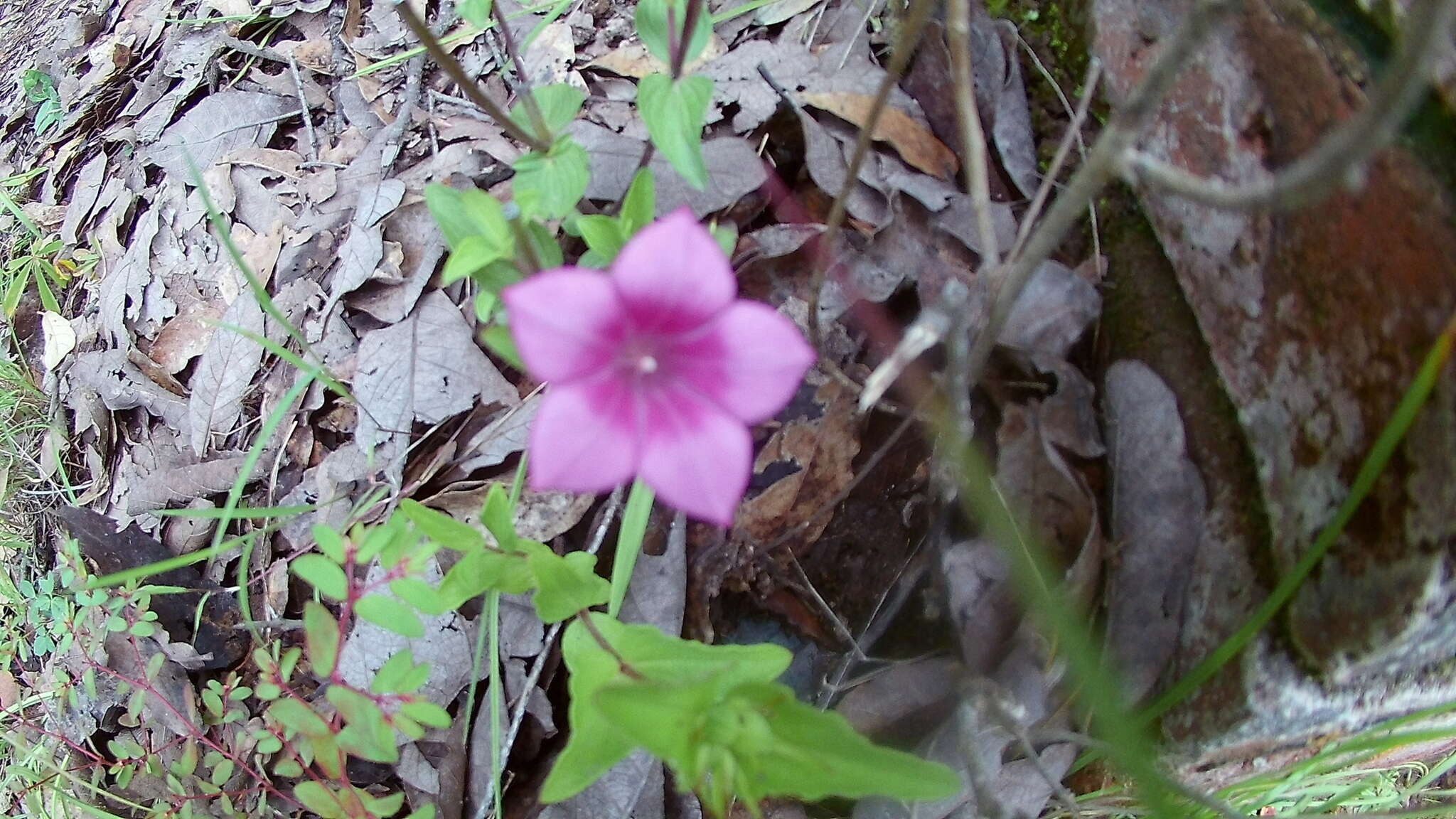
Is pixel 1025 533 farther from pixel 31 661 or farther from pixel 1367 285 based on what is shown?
pixel 31 661

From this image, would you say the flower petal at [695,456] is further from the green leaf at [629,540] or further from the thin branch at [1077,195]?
the green leaf at [629,540]

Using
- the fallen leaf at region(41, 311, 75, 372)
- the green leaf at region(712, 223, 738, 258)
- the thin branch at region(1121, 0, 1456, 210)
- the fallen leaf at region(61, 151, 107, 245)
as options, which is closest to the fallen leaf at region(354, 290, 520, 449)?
the green leaf at region(712, 223, 738, 258)

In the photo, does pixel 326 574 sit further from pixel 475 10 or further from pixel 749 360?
pixel 475 10

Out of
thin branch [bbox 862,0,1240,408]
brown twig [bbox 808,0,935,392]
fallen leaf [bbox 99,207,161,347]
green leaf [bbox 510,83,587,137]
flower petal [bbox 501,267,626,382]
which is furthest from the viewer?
fallen leaf [bbox 99,207,161,347]

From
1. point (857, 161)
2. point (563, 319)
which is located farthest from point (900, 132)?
point (563, 319)

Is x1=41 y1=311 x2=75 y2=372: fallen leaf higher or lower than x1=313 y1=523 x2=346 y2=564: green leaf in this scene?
lower

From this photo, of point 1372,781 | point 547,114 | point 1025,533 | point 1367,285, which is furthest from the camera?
point 1372,781

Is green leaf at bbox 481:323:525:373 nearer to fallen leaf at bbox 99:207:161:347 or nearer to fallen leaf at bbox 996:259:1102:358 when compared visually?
fallen leaf at bbox 996:259:1102:358

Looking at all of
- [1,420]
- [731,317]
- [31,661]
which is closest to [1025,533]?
[731,317]
